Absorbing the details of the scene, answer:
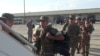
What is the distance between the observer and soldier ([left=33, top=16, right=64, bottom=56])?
6.71 m

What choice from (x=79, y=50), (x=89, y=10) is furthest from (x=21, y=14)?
(x=79, y=50)

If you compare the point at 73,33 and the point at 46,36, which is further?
the point at 73,33

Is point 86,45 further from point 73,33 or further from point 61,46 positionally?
point 61,46

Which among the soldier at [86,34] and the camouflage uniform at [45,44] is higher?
the camouflage uniform at [45,44]

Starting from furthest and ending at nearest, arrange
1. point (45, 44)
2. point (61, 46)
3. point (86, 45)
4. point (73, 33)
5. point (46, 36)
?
point (86, 45), point (73, 33), point (61, 46), point (45, 44), point (46, 36)

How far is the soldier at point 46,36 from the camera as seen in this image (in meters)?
6.71

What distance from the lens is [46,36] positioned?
22.3 feet

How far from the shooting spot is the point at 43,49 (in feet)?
23.0

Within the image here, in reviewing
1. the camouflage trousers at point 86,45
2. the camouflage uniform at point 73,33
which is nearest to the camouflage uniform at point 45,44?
the camouflage uniform at point 73,33

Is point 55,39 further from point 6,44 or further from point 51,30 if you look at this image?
point 6,44

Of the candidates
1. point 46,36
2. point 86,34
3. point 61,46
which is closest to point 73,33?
point 86,34

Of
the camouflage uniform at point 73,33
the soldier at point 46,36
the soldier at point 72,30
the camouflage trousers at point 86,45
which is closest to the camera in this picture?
the soldier at point 46,36

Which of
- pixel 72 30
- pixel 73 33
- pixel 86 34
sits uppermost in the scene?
pixel 72 30

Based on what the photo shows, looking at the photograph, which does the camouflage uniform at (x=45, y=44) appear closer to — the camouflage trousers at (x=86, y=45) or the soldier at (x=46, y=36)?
the soldier at (x=46, y=36)
